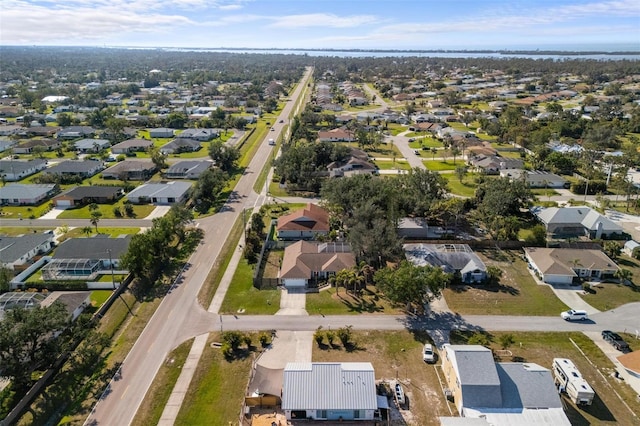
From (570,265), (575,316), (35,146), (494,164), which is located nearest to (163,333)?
(575,316)

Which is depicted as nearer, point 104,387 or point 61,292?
point 104,387

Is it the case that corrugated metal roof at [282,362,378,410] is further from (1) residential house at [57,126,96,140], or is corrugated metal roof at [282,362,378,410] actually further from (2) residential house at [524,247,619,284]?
(1) residential house at [57,126,96,140]

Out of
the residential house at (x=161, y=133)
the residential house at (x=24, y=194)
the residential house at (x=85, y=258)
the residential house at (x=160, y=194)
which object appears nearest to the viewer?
the residential house at (x=85, y=258)

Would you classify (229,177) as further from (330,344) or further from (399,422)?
(399,422)

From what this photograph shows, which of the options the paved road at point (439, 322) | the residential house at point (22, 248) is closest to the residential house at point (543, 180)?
the paved road at point (439, 322)

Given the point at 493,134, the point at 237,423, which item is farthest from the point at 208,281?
the point at 493,134

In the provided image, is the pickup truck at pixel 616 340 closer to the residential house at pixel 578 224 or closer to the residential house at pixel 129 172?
the residential house at pixel 578 224

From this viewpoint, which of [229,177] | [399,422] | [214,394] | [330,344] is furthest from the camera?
[229,177]
